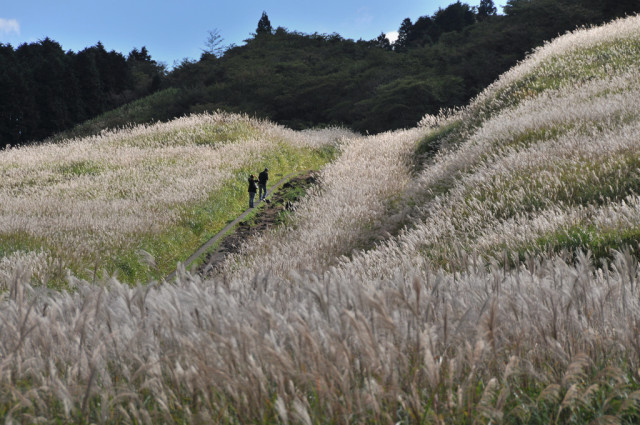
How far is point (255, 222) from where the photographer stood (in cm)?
1349

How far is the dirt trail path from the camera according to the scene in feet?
35.6

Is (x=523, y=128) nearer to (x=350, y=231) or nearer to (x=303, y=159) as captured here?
(x=350, y=231)

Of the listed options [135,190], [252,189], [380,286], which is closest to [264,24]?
[135,190]

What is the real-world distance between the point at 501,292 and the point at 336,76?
123 feet

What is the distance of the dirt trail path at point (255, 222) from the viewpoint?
35.6ft

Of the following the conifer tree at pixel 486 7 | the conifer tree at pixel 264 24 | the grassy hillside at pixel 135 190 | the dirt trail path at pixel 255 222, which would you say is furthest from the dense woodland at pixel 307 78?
the conifer tree at pixel 486 7

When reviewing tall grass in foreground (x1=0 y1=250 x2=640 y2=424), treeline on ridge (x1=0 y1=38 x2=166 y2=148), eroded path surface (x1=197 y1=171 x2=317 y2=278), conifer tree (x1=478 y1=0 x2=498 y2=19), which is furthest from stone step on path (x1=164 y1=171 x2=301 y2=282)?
conifer tree (x1=478 y1=0 x2=498 y2=19)

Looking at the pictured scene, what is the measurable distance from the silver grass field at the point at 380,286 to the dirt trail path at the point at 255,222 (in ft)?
1.96

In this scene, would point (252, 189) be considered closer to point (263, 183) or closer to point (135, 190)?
point (263, 183)

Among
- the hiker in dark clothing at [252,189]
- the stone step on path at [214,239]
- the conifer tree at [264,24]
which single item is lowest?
the stone step on path at [214,239]

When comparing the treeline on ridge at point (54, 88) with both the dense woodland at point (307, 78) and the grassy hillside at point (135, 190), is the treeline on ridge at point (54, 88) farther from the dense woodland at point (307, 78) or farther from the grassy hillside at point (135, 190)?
the grassy hillside at point (135, 190)

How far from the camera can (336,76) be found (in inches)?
1521

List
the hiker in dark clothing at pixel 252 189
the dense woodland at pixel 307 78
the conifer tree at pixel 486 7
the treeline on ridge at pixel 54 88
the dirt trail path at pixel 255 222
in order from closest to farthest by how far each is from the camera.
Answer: the dirt trail path at pixel 255 222 < the hiker in dark clothing at pixel 252 189 < the dense woodland at pixel 307 78 < the treeline on ridge at pixel 54 88 < the conifer tree at pixel 486 7

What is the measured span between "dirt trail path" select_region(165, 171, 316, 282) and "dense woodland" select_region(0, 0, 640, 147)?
1403cm
